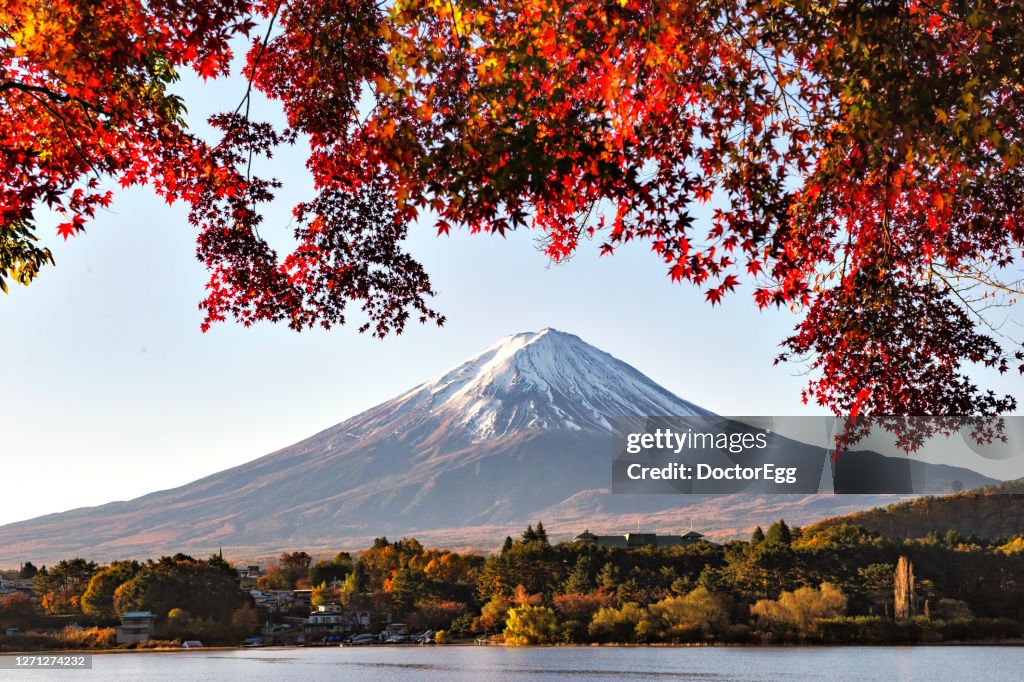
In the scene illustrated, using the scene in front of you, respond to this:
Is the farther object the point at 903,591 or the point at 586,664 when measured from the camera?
the point at 903,591

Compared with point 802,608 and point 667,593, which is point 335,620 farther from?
point 802,608

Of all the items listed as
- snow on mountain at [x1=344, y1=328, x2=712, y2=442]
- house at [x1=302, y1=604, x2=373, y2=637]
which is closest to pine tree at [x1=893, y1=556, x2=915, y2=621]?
house at [x1=302, y1=604, x2=373, y2=637]

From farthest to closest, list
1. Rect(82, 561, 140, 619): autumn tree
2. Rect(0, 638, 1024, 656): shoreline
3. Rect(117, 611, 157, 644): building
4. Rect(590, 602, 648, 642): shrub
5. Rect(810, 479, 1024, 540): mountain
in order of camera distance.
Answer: Rect(810, 479, 1024, 540): mountain, Rect(117, 611, 157, 644): building, Rect(82, 561, 140, 619): autumn tree, Rect(590, 602, 648, 642): shrub, Rect(0, 638, 1024, 656): shoreline

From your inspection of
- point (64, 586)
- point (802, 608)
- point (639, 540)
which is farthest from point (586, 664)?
point (64, 586)

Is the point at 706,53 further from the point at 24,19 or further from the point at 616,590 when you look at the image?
the point at 616,590

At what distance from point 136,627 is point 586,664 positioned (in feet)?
103

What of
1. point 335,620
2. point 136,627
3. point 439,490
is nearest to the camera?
point 136,627

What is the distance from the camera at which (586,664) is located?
195 feet

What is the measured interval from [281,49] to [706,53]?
10.9 ft

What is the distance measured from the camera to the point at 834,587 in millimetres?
63219

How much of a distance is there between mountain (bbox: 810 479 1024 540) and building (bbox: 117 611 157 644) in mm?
54940

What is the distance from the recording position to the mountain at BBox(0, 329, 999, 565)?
158 meters

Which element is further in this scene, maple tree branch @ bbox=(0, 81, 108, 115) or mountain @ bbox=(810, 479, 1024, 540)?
mountain @ bbox=(810, 479, 1024, 540)

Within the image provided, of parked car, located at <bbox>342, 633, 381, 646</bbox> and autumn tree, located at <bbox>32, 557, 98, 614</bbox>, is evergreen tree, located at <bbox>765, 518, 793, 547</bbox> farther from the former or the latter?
autumn tree, located at <bbox>32, 557, 98, 614</bbox>
